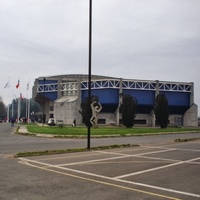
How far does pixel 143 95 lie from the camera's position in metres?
88.4

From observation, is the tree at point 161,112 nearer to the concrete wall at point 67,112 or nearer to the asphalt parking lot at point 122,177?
the concrete wall at point 67,112

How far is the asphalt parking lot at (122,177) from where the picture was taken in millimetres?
7793

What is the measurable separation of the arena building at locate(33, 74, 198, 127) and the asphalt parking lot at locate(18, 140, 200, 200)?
2870 inches

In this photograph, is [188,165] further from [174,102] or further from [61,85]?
[61,85]

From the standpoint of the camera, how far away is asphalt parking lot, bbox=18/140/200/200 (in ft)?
25.6

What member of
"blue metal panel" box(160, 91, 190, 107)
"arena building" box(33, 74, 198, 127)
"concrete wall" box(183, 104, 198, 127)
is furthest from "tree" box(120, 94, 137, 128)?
"concrete wall" box(183, 104, 198, 127)

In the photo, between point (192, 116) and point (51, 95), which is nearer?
point (192, 116)

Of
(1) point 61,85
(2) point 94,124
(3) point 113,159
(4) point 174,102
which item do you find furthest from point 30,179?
(1) point 61,85

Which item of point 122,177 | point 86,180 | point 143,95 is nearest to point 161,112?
point 143,95

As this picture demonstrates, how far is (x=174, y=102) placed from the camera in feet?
297

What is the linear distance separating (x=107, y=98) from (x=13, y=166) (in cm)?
7441

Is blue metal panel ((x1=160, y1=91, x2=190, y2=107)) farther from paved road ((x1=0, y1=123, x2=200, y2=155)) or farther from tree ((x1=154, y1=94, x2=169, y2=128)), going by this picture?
paved road ((x1=0, y1=123, x2=200, y2=155))

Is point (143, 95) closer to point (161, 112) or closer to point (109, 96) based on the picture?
point (109, 96)

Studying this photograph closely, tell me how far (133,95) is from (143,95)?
9.03ft
